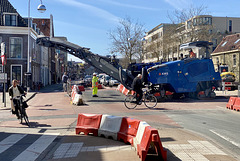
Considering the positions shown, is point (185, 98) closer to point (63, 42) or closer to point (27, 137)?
point (63, 42)

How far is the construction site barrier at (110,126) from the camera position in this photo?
7.33 meters

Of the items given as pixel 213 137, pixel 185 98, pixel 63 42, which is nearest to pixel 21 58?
pixel 63 42

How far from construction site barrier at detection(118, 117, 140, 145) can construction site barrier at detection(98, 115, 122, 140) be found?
169mm

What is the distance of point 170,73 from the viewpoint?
17.0 meters

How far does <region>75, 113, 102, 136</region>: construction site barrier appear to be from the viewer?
7.96m

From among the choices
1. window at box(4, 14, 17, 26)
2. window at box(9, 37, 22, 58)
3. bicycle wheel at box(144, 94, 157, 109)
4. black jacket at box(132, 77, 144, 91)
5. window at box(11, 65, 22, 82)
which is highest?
window at box(4, 14, 17, 26)

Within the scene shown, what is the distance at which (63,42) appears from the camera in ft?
61.4

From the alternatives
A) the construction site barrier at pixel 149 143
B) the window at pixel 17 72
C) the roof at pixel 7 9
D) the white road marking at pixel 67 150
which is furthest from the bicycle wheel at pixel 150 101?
the roof at pixel 7 9

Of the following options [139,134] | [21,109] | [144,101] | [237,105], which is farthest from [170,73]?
[139,134]

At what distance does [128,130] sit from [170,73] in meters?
10.6

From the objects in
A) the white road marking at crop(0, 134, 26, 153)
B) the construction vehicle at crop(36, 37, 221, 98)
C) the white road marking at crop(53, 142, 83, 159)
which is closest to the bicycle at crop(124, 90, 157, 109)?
the construction vehicle at crop(36, 37, 221, 98)

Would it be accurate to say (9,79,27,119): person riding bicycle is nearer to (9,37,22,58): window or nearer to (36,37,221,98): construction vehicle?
(36,37,221,98): construction vehicle

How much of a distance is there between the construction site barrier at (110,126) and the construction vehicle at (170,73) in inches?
371

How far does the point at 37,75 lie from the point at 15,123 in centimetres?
3284
